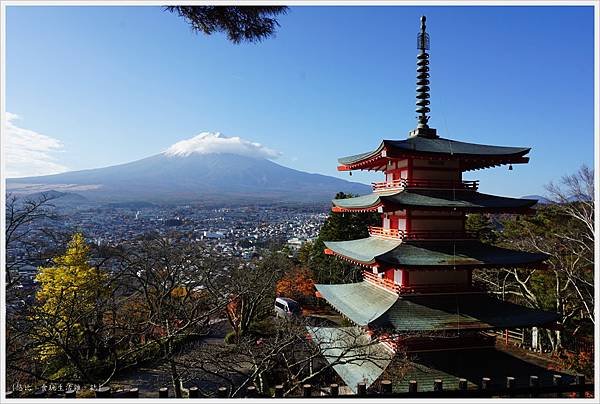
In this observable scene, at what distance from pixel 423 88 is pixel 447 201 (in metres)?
2.69

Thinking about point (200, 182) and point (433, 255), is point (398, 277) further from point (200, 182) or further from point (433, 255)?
point (200, 182)

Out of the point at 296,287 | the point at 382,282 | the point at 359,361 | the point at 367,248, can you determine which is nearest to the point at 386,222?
the point at 367,248

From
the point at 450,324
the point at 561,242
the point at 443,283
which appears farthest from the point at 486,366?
the point at 561,242

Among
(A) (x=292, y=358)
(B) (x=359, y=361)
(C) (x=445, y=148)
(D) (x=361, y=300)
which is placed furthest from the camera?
(A) (x=292, y=358)

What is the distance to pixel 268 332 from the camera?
14648mm

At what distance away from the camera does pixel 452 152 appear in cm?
737

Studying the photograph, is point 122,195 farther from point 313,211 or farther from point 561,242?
point 561,242

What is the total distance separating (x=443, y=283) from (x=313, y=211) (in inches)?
1753

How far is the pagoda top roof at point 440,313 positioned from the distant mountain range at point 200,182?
145ft

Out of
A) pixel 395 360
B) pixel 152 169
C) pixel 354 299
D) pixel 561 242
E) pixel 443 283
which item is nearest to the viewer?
pixel 395 360

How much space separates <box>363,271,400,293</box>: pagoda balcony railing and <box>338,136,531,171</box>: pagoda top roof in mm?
2494

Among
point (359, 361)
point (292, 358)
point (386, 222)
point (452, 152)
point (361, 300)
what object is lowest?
point (292, 358)

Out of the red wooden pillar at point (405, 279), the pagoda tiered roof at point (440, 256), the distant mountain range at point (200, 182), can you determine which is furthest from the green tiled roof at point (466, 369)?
the distant mountain range at point (200, 182)

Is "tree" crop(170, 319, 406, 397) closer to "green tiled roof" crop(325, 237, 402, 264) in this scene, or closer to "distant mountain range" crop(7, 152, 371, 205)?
"green tiled roof" crop(325, 237, 402, 264)
